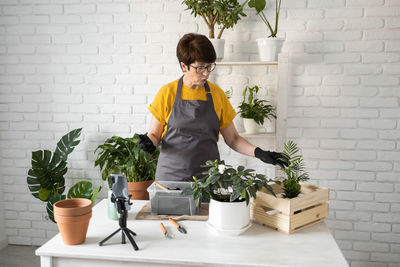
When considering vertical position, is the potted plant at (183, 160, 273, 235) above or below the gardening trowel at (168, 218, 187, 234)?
above

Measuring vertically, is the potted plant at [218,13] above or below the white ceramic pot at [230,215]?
above

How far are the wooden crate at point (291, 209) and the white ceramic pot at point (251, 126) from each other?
47.4 inches

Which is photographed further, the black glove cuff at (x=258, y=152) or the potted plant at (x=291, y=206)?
the black glove cuff at (x=258, y=152)

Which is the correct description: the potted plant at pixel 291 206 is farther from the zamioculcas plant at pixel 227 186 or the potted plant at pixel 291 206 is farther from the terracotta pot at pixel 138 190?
the terracotta pot at pixel 138 190

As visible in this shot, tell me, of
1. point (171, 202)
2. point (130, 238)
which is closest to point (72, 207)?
point (130, 238)

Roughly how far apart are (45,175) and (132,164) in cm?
82

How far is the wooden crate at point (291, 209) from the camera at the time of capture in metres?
1.39

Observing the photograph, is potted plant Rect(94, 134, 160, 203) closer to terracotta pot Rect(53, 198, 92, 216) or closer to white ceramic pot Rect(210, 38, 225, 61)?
white ceramic pot Rect(210, 38, 225, 61)

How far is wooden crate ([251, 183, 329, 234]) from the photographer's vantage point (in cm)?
139

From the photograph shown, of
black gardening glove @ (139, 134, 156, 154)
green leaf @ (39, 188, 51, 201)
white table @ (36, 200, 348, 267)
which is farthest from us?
green leaf @ (39, 188, 51, 201)

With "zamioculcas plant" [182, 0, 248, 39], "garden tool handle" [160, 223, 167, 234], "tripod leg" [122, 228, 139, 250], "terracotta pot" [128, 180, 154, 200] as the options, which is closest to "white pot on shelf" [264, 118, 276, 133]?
"zamioculcas plant" [182, 0, 248, 39]

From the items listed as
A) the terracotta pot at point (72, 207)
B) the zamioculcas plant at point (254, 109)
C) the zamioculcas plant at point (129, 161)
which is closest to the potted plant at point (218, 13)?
the zamioculcas plant at point (254, 109)

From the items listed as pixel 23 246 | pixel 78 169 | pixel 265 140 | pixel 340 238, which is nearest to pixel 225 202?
pixel 265 140

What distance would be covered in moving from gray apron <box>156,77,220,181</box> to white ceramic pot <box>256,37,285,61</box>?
75 cm
